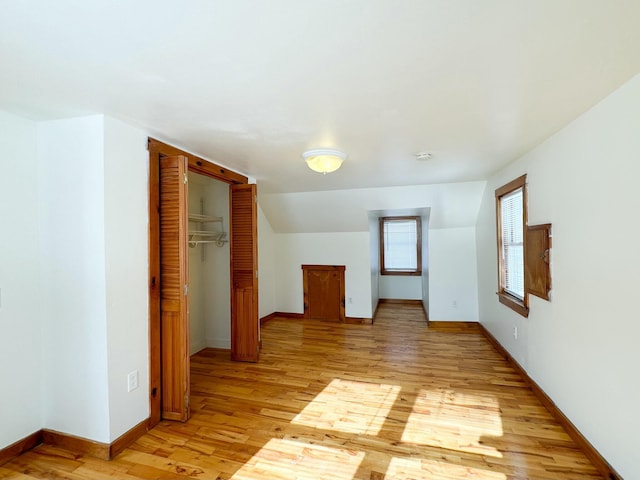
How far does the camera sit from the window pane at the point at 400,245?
6379mm

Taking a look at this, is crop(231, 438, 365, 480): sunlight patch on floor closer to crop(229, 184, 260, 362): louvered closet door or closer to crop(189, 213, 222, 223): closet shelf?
crop(229, 184, 260, 362): louvered closet door

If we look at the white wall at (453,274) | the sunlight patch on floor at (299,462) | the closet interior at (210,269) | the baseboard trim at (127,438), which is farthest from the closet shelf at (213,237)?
the white wall at (453,274)

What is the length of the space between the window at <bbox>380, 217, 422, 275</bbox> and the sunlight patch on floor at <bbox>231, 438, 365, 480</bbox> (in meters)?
4.81

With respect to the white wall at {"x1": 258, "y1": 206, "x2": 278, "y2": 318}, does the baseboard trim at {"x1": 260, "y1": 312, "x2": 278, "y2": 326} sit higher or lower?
lower

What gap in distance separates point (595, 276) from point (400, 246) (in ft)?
15.3

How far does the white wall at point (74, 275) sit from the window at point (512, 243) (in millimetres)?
3517

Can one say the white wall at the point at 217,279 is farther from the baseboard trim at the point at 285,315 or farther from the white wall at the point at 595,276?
the white wall at the point at 595,276

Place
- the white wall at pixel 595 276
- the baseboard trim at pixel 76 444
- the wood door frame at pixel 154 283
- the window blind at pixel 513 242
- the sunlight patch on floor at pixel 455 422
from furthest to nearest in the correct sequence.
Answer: the window blind at pixel 513 242 → the wood door frame at pixel 154 283 → the sunlight patch on floor at pixel 455 422 → the baseboard trim at pixel 76 444 → the white wall at pixel 595 276

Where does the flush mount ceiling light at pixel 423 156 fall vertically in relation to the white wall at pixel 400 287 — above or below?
above

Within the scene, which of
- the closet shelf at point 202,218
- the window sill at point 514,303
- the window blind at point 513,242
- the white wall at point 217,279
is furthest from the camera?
the white wall at point 217,279

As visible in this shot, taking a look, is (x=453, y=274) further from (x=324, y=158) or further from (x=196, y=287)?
(x=196, y=287)

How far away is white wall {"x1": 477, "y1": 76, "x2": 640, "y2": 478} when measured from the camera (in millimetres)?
1550

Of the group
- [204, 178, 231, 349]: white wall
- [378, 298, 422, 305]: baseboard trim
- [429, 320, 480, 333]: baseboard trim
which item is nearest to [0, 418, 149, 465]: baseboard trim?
[204, 178, 231, 349]: white wall

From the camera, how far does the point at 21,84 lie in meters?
1.52
